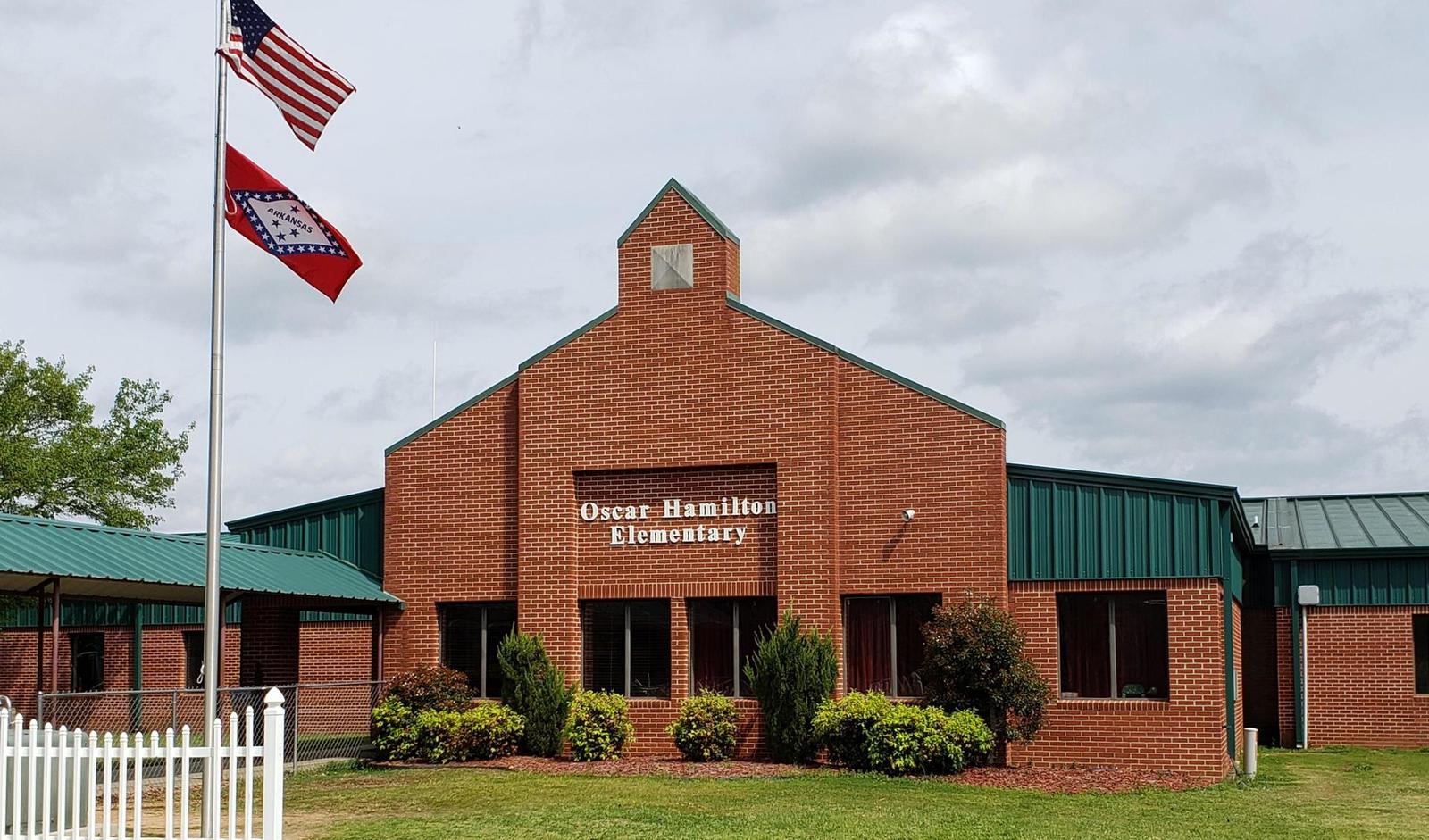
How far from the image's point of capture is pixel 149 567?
21.3m

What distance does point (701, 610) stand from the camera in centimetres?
2578

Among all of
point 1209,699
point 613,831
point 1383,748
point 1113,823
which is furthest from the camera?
point 1383,748

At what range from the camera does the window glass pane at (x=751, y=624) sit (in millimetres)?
25328

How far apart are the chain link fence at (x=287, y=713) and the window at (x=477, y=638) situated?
1.34m

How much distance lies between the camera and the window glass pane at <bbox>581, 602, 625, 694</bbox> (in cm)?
2602

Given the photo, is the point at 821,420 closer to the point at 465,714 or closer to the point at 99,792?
the point at 465,714

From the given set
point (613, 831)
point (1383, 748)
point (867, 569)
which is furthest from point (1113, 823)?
point (1383, 748)

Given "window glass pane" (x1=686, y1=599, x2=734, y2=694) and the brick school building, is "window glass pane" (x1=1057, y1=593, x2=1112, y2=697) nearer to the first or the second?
the brick school building

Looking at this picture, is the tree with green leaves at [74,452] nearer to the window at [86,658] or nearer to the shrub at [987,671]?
the window at [86,658]

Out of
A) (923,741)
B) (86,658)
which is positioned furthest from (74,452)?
(923,741)

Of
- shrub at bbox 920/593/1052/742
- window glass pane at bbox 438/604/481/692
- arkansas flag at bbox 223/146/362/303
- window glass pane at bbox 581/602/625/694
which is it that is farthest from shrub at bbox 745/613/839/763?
arkansas flag at bbox 223/146/362/303

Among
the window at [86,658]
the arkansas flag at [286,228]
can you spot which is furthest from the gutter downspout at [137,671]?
the arkansas flag at [286,228]

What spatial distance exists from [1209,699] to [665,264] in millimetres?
10914

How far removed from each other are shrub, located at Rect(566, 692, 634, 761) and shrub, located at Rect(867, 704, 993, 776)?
4.25 m
